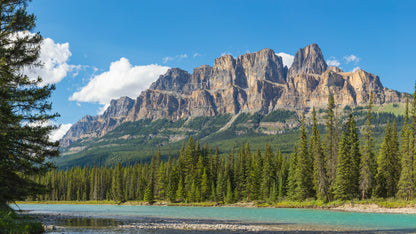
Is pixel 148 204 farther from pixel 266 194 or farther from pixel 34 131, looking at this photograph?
pixel 34 131

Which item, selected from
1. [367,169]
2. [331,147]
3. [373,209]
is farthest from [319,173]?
[373,209]

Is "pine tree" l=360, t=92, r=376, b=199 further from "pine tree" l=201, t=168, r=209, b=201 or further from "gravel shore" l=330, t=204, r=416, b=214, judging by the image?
"pine tree" l=201, t=168, r=209, b=201

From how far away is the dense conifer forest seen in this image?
225 ft

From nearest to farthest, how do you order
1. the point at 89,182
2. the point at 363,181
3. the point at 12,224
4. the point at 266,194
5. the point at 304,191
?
the point at 12,224 < the point at 363,181 < the point at 304,191 < the point at 266,194 < the point at 89,182

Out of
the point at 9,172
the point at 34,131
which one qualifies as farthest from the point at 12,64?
the point at 9,172

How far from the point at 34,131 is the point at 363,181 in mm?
64289

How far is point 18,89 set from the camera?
67.3 feet

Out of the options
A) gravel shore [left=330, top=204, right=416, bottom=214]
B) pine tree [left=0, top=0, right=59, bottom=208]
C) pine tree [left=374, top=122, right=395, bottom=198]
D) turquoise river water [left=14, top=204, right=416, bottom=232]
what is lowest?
gravel shore [left=330, top=204, right=416, bottom=214]

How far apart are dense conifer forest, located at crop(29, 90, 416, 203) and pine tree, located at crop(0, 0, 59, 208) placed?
103 ft

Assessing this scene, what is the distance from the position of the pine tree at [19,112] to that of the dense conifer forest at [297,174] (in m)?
31.5

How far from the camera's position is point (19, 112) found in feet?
65.6

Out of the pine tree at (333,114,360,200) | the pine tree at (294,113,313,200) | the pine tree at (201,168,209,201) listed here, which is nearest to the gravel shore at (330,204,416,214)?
the pine tree at (333,114,360,200)

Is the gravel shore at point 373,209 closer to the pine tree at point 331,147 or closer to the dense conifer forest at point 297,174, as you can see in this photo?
the dense conifer forest at point 297,174

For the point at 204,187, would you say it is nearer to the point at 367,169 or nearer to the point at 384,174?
the point at 367,169
